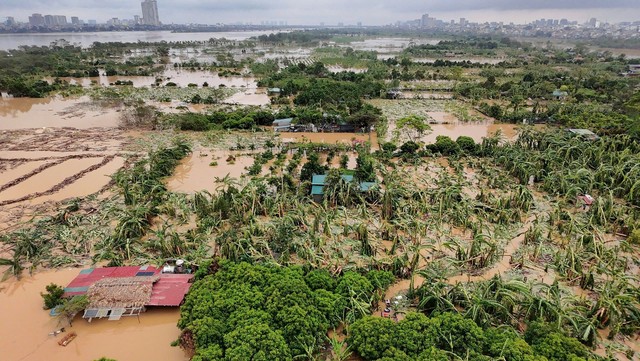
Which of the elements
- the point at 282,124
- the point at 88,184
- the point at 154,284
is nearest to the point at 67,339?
the point at 154,284

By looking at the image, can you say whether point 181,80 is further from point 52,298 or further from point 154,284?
point 154,284

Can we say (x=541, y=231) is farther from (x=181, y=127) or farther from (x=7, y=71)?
(x=7, y=71)

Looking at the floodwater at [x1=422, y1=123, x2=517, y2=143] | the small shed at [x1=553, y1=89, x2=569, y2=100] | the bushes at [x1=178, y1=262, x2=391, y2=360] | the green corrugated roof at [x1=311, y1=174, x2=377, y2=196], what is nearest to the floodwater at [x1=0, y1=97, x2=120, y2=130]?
the green corrugated roof at [x1=311, y1=174, x2=377, y2=196]

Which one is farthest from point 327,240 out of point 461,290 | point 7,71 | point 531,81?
point 7,71

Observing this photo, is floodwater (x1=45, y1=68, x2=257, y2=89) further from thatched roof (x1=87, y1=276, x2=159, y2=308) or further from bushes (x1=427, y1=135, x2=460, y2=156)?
thatched roof (x1=87, y1=276, x2=159, y2=308)

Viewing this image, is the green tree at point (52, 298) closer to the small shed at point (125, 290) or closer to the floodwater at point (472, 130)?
the small shed at point (125, 290)

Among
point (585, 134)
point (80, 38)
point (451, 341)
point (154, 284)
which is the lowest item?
point (451, 341)
